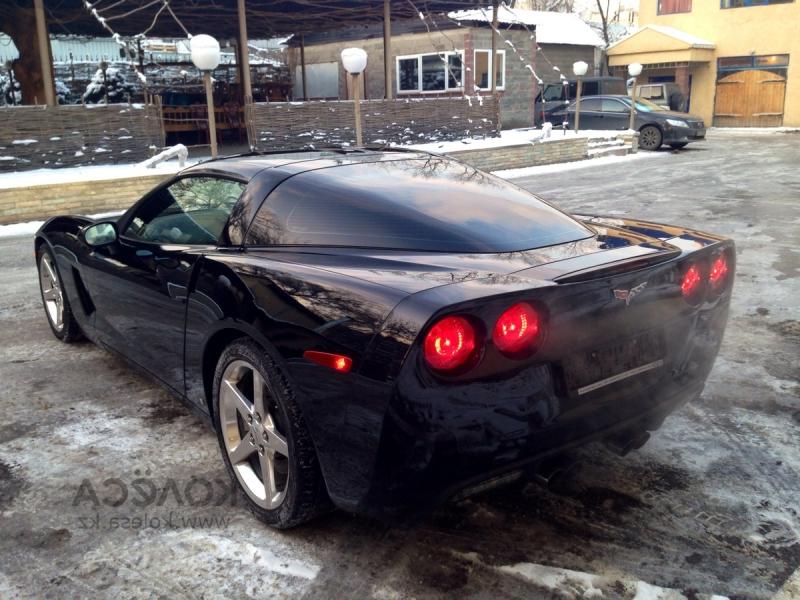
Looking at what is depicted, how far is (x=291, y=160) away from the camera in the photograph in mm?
3494

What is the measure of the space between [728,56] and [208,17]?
854 inches

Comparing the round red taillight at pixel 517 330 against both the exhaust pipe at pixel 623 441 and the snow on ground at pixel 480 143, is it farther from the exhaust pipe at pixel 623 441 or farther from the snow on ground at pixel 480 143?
the snow on ground at pixel 480 143

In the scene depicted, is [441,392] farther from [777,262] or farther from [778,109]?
[778,109]

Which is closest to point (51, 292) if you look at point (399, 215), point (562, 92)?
point (399, 215)

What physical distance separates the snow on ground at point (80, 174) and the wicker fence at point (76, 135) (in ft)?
0.68

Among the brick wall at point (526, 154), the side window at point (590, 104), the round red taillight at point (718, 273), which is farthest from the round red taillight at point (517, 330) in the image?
the side window at point (590, 104)

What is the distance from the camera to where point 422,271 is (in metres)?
2.56

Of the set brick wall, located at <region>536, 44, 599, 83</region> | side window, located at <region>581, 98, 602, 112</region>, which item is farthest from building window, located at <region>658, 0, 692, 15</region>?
side window, located at <region>581, 98, 602, 112</region>

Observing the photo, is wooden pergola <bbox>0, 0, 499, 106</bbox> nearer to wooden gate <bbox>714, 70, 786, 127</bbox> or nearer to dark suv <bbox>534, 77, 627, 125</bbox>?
dark suv <bbox>534, 77, 627, 125</bbox>

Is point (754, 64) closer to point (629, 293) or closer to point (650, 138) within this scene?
point (650, 138)

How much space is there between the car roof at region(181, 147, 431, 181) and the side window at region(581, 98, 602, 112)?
1995 cm

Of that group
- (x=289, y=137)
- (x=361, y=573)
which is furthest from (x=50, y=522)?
(x=289, y=137)

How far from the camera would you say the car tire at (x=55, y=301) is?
4.89 meters

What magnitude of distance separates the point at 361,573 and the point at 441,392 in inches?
30.3
